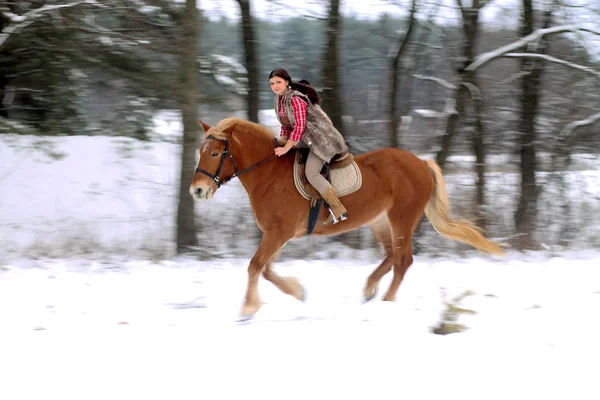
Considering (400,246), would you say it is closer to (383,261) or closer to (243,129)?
(383,261)

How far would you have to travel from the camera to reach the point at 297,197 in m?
5.48

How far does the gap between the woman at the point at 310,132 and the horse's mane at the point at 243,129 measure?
0.70 ft

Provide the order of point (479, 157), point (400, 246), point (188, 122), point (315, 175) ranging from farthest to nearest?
point (479, 157), point (188, 122), point (400, 246), point (315, 175)

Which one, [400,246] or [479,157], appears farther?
[479,157]

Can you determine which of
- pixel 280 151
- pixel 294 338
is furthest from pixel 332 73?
pixel 294 338

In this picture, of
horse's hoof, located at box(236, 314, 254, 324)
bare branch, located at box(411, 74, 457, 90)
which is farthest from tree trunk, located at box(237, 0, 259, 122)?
horse's hoof, located at box(236, 314, 254, 324)

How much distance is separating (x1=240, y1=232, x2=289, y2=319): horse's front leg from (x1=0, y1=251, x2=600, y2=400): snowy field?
0.45ft

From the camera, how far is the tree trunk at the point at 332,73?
8.94 meters

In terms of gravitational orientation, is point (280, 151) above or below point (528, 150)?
above

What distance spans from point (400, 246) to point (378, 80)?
14.2 ft

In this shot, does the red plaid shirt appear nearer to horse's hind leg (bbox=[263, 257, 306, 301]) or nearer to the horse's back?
the horse's back

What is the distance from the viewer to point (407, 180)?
6008mm

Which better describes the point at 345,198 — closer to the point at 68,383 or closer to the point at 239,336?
the point at 239,336

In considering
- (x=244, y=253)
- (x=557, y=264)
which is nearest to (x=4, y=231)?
(x=244, y=253)
